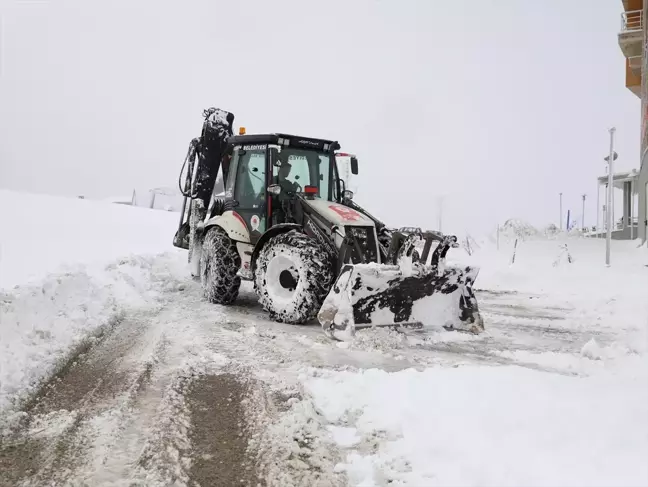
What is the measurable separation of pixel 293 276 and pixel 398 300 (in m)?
1.40

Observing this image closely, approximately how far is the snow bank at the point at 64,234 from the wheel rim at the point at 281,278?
265cm

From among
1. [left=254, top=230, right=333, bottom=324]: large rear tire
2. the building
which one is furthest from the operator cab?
the building

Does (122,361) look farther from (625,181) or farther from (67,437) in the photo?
(625,181)

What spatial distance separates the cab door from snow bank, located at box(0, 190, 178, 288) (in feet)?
8.43

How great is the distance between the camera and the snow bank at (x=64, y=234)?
866 centimetres

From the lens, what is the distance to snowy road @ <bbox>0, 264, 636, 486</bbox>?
8.41 ft

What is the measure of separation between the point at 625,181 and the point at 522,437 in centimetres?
2982

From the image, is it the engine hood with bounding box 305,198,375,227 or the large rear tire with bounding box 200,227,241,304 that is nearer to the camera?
the engine hood with bounding box 305,198,375,227

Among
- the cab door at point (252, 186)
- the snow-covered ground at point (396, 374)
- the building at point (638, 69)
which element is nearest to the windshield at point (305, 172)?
the cab door at point (252, 186)

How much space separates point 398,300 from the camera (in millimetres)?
5539

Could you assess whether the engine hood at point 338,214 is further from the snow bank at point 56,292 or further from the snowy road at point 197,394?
the snow bank at point 56,292

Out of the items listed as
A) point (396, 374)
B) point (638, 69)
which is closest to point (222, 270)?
point (396, 374)

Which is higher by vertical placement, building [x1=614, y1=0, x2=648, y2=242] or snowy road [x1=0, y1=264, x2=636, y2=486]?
building [x1=614, y1=0, x2=648, y2=242]

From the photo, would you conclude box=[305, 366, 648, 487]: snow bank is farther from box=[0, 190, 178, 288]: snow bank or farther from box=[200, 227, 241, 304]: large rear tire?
box=[0, 190, 178, 288]: snow bank
